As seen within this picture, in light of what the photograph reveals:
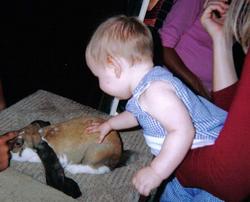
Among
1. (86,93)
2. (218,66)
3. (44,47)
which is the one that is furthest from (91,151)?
(44,47)

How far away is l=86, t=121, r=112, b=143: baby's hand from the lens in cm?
105

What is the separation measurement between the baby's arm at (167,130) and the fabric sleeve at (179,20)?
591 millimetres

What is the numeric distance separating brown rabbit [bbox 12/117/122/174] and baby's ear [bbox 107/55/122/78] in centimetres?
23

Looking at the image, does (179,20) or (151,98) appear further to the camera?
(179,20)

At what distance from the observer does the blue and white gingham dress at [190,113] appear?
89 centimetres

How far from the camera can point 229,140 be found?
2.44 feet

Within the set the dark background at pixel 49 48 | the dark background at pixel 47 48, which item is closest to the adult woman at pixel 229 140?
the dark background at pixel 49 48

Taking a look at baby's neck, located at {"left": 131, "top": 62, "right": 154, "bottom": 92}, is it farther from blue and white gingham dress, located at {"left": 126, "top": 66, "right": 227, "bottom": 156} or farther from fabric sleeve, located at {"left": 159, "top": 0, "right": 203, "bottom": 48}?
fabric sleeve, located at {"left": 159, "top": 0, "right": 203, "bottom": 48}

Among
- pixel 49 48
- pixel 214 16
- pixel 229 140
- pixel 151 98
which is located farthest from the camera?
pixel 49 48

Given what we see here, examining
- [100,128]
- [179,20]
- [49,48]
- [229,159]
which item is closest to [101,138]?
[100,128]

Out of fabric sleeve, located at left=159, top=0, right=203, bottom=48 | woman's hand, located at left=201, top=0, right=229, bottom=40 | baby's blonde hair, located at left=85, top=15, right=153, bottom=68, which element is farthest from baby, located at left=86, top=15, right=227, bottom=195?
fabric sleeve, located at left=159, top=0, right=203, bottom=48

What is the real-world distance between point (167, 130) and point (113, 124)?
27 centimetres

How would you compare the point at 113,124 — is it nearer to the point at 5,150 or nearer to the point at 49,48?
the point at 5,150

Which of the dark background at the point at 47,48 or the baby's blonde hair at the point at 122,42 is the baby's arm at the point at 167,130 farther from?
the dark background at the point at 47,48
